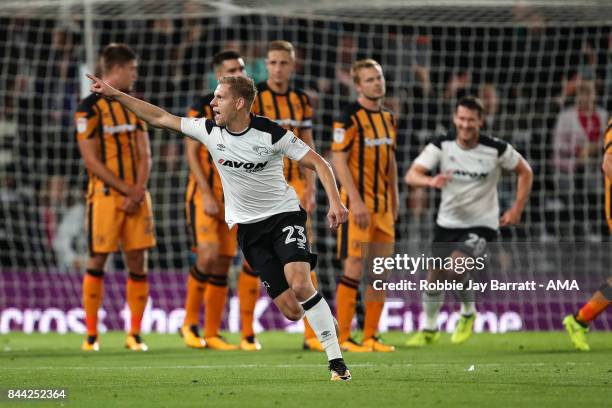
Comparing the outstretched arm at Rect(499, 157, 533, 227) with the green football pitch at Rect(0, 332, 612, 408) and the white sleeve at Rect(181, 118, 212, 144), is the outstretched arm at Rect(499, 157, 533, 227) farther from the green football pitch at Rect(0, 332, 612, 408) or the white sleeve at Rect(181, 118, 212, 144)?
the white sleeve at Rect(181, 118, 212, 144)

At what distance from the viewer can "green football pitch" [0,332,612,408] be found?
5.53 meters

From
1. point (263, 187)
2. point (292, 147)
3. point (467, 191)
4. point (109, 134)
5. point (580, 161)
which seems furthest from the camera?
point (580, 161)

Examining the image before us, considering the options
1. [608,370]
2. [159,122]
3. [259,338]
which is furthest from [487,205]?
[159,122]

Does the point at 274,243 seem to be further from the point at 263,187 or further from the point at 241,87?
the point at 241,87

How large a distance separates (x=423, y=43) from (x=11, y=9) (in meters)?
4.78

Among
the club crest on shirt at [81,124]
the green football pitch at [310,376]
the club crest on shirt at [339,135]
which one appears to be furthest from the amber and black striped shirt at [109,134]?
the club crest on shirt at [339,135]

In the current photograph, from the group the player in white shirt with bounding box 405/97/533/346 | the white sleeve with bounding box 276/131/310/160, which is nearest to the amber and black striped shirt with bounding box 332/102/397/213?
the player in white shirt with bounding box 405/97/533/346

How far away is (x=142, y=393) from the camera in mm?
5941

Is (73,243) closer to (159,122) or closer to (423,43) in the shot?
(423,43)

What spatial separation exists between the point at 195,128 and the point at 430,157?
3.81 meters

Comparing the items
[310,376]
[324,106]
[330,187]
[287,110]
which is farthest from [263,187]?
[324,106]

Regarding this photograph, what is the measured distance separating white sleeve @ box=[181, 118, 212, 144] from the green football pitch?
1.35 meters

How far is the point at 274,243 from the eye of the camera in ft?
22.4

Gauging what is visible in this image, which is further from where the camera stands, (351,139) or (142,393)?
(351,139)
